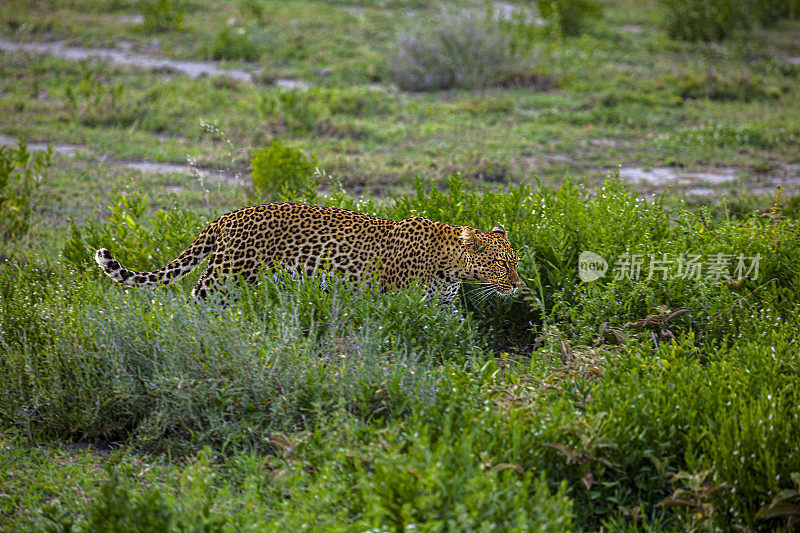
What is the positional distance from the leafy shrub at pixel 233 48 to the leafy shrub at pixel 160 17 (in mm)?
1984

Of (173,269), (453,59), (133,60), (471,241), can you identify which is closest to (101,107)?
(133,60)

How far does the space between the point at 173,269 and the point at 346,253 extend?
109 cm

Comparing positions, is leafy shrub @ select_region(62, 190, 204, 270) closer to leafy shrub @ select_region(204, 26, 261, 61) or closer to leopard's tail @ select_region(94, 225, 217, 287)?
leopard's tail @ select_region(94, 225, 217, 287)

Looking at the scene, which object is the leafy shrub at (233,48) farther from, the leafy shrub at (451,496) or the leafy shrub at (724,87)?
the leafy shrub at (451,496)

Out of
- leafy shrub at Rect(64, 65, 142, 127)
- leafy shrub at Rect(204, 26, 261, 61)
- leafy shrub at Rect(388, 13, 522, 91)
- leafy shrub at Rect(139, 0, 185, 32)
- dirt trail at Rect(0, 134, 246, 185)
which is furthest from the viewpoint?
leafy shrub at Rect(139, 0, 185, 32)

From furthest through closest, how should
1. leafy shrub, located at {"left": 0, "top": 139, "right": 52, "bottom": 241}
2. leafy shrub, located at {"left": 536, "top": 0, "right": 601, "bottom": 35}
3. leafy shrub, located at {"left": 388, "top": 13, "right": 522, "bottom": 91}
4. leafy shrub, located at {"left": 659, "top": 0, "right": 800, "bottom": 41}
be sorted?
leafy shrub, located at {"left": 536, "top": 0, "right": 601, "bottom": 35} < leafy shrub, located at {"left": 659, "top": 0, "right": 800, "bottom": 41} < leafy shrub, located at {"left": 388, "top": 13, "right": 522, "bottom": 91} < leafy shrub, located at {"left": 0, "top": 139, "right": 52, "bottom": 241}

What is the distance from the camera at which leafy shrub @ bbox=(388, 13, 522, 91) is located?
13047 mm

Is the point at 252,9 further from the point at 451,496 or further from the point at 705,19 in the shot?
the point at 451,496

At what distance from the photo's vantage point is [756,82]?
1260 centimetres

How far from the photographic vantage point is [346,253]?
5.15 m

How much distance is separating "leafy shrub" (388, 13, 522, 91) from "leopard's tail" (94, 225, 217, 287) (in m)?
8.40

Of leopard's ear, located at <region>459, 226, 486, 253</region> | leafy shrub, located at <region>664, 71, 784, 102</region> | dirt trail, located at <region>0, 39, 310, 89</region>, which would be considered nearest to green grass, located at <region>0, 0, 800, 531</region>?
leopard's ear, located at <region>459, 226, 486, 253</region>

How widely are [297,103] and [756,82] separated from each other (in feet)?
23.1

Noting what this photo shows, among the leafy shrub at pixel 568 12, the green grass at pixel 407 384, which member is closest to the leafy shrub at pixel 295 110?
the green grass at pixel 407 384
